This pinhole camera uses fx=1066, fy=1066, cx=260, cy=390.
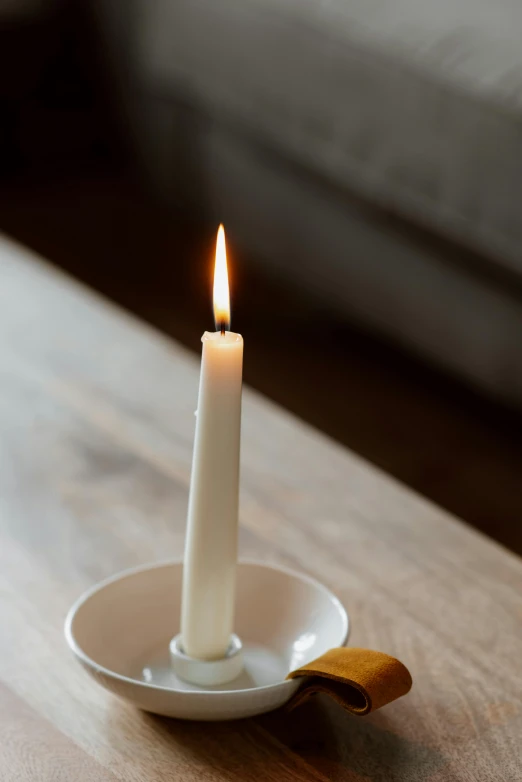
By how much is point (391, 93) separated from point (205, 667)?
1020 mm

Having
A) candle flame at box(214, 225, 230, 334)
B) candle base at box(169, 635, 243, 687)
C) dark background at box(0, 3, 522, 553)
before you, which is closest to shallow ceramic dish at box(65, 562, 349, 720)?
candle base at box(169, 635, 243, 687)

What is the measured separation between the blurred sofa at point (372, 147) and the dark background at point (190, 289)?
12 cm

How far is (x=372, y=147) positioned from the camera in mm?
1441

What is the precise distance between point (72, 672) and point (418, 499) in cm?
28

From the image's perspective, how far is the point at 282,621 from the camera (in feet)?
2.02

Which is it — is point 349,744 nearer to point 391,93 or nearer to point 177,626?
point 177,626

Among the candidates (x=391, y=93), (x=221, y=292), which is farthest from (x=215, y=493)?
(x=391, y=93)

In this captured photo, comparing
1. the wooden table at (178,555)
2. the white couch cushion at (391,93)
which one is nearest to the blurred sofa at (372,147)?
the white couch cushion at (391,93)

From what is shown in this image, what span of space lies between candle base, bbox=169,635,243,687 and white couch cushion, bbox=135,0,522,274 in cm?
86

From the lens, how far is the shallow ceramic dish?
570 millimetres

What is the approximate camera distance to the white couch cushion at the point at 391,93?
1311 millimetres

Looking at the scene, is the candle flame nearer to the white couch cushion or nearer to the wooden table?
the wooden table

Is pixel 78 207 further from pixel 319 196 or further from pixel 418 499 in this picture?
pixel 418 499

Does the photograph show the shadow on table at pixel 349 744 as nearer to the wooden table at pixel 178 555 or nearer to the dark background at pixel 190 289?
the wooden table at pixel 178 555
